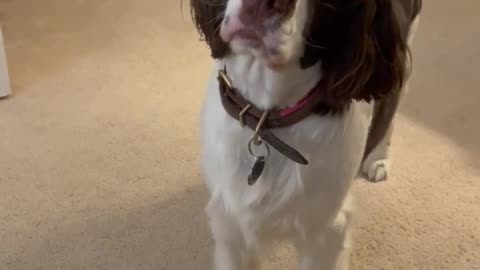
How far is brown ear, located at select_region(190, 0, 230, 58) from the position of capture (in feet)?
3.80

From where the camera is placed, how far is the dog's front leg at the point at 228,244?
4.56ft

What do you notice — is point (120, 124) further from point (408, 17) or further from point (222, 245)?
point (408, 17)

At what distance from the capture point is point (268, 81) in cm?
116

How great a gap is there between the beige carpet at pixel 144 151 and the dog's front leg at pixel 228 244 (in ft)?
0.56

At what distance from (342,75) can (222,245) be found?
1.58 feet

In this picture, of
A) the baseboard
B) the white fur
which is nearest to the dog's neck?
the white fur

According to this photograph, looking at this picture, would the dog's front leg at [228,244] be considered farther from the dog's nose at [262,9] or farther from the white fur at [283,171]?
the dog's nose at [262,9]

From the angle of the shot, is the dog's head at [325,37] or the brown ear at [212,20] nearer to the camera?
the dog's head at [325,37]

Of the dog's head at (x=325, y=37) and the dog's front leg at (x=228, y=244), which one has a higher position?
the dog's head at (x=325, y=37)

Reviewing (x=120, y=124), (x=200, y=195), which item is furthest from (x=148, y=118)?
(x=200, y=195)

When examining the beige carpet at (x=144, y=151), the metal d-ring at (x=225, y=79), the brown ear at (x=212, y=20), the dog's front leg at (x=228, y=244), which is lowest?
the beige carpet at (x=144, y=151)

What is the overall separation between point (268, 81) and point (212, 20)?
12 centimetres

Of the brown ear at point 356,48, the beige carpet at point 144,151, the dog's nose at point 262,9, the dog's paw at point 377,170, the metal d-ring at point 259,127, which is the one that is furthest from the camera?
the dog's paw at point 377,170

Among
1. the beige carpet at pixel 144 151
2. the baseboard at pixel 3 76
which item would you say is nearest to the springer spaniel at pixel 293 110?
the beige carpet at pixel 144 151
